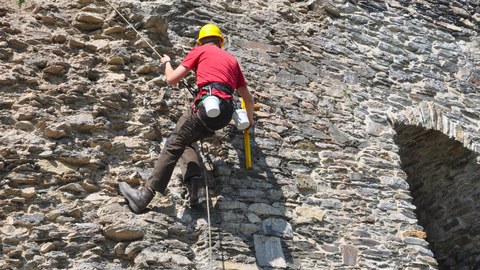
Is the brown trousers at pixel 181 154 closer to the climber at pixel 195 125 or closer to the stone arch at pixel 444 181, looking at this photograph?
the climber at pixel 195 125

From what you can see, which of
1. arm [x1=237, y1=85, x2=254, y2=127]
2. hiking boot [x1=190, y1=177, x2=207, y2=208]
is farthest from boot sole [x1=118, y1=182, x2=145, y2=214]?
arm [x1=237, y1=85, x2=254, y2=127]

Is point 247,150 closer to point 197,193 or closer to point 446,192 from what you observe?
point 197,193

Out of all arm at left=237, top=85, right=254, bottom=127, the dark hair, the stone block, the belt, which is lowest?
the stone block

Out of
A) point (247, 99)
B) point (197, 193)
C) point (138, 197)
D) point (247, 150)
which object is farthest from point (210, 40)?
point (138, 197)

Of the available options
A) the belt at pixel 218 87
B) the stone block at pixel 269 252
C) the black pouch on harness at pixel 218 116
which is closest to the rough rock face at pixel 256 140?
the stone block at pixel 269 252

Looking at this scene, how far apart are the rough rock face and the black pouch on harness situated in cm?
55

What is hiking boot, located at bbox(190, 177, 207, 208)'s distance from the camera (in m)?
5.52

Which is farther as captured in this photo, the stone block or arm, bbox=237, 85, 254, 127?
arm, bbox=237, 85, 254, 127

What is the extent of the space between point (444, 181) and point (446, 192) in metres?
0.13

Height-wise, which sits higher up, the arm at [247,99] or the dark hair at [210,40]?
the dark hair at [210,40]

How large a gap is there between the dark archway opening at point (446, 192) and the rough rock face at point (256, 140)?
0.02 meters

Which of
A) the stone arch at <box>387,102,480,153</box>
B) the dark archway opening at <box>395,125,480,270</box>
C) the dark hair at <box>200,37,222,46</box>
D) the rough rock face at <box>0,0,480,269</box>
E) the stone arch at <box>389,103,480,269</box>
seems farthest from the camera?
the dark archway opening at <box>395,125,480,270</box>

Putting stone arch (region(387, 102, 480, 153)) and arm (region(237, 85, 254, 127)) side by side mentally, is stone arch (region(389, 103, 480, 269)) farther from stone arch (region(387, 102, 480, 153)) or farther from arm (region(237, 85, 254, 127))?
arm (region(237, 85, 254, 127))

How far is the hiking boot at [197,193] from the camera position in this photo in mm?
5520
